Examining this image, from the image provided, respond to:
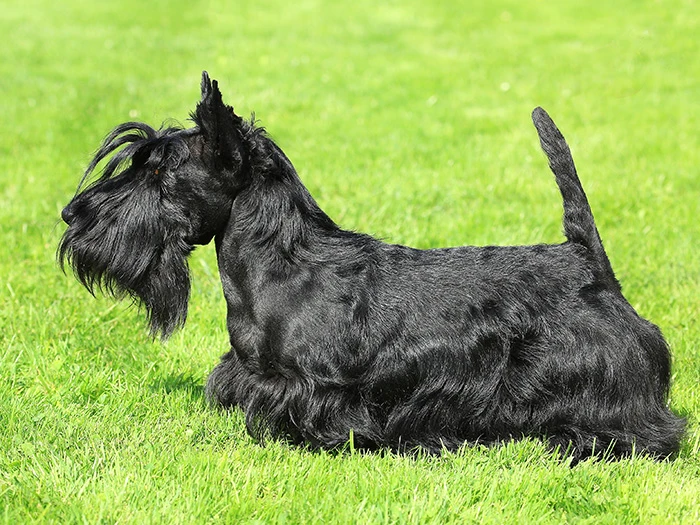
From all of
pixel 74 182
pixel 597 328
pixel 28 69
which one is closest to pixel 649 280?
pixel 597 328

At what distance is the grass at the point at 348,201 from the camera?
283 cm

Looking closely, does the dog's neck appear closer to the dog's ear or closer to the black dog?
the black dog

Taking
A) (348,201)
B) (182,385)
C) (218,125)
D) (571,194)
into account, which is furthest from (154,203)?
(348,201)

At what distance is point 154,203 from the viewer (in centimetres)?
302

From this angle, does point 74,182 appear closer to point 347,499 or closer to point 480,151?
point 480,151

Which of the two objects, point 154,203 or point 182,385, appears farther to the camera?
point 182,385

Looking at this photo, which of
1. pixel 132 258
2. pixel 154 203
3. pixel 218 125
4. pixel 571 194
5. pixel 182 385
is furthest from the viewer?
pixel 182 385

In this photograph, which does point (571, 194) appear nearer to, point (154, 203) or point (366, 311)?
point (366, 311)

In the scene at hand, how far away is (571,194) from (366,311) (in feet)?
3.31

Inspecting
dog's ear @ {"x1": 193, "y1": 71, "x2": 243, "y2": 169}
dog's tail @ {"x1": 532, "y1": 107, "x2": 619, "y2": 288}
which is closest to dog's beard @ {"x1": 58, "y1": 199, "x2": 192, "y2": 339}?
dog's ear @ {"x1": 193, "y1": 71, "x2": 243, "y2": 169}

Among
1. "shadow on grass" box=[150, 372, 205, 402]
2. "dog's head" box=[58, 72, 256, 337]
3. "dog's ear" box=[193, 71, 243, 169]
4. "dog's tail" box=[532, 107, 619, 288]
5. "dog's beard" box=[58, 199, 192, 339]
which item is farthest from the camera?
"shadow on grass" box=[150, 372, 205, 402]

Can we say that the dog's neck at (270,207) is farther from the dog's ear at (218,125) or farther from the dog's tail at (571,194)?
the dog's tail at (571,194)

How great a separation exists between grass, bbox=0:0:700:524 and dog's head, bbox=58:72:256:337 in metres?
0.68

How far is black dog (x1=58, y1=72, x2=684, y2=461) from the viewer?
3.06 metres
